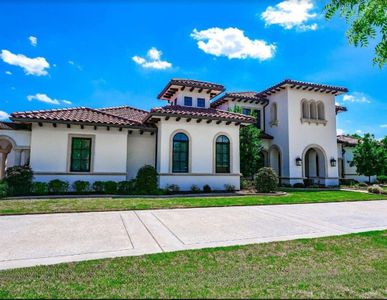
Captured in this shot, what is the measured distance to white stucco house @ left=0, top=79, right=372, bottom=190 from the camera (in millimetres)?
13797

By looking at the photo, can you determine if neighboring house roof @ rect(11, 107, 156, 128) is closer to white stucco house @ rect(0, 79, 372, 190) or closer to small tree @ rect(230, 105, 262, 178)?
white stucco house @ rect(0, 79, 372, 190)

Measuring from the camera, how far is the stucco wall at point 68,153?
44.9 feet

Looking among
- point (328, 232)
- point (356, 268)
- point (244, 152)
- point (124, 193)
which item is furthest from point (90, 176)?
point (356, 268)

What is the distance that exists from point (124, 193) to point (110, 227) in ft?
25.2

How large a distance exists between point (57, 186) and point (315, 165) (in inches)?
817

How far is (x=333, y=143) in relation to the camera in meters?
21.6

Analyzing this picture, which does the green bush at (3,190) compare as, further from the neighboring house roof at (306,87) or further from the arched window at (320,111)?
the arched window at (320,111)

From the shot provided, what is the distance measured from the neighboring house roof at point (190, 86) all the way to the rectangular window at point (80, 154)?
6.76 meters

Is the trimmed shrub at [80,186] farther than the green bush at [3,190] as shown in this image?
Yes

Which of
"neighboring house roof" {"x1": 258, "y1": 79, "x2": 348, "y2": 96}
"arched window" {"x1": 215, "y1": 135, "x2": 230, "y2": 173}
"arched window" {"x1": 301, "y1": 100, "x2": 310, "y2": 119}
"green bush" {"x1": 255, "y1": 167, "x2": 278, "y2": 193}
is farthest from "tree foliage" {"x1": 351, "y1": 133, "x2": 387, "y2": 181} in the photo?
"arched window" {"x1": 215, "y1": 135, "x2": 230, "y2": 173}

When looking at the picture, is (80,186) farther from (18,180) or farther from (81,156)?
(18,180)

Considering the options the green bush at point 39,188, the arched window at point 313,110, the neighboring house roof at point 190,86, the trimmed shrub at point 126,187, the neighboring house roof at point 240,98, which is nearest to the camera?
the green bush at point 39,188

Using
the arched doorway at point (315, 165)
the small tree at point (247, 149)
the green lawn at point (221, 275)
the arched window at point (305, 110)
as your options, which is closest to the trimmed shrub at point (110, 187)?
the small tree at point (247, 149)

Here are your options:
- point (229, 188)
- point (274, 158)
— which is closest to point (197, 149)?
point (229, 188)
